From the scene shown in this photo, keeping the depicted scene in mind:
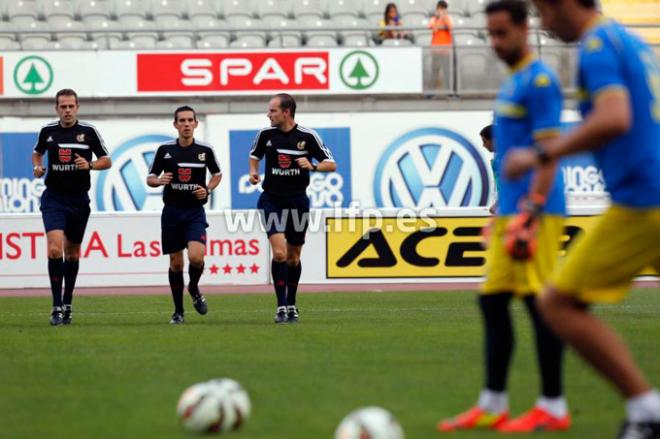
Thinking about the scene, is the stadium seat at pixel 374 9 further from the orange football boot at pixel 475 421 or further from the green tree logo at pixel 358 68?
the orange football boot at pixel 475 421

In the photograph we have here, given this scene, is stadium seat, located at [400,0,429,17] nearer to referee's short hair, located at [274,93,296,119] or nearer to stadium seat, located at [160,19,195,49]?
stadium seat, located at [160,19,195,49]

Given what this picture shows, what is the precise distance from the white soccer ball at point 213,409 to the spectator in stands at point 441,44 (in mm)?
18561

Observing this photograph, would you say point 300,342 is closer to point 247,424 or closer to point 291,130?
point 291,130

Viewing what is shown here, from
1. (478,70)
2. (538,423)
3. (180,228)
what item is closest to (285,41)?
(478,70)

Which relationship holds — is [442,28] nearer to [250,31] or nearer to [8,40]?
[250,31]

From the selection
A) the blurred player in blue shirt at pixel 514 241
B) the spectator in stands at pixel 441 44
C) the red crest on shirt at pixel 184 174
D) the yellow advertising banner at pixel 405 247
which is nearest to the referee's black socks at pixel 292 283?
the red crest on shirt at pixel 184 174

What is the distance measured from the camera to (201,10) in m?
27.7

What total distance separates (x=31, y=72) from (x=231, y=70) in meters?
3.79

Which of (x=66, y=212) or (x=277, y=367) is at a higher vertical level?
(x=66, y=212)

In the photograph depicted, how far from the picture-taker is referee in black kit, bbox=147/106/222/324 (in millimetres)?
14266

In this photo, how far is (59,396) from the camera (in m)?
8.24

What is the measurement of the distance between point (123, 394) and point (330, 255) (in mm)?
12736

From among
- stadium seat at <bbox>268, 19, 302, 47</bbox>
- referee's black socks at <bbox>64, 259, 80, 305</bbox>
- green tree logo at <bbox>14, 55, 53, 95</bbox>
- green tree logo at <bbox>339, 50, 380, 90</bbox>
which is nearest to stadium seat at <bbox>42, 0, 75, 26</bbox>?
green tree logo at <bbox>14, 55, 53, 95</bbox>

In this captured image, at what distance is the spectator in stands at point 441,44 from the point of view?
2472cm
